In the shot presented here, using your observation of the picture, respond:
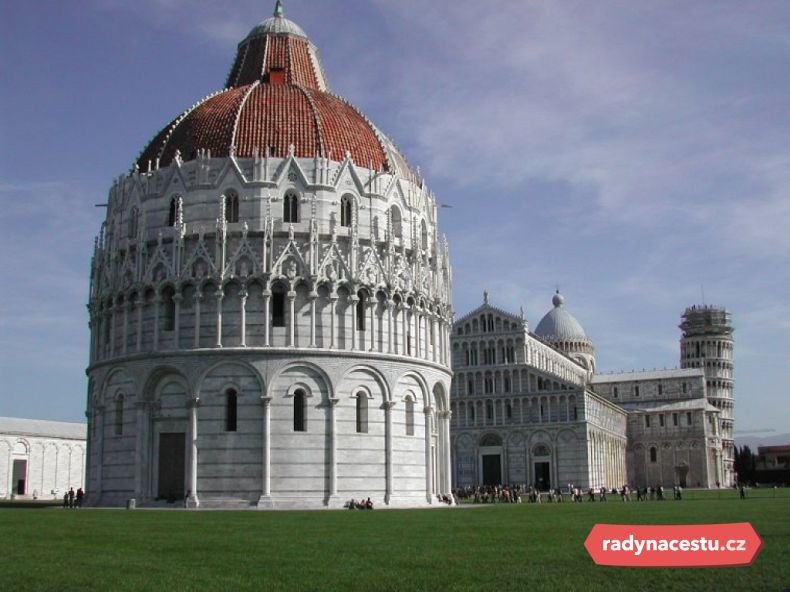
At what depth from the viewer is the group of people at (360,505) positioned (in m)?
47.9

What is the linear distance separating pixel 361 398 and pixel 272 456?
5.63 metres

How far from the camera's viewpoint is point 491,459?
10894 cm

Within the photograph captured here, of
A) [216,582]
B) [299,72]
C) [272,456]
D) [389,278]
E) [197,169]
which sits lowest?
[216,582]

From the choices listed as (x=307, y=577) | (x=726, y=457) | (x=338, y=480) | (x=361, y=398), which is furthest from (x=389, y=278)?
(x=726, y=457)

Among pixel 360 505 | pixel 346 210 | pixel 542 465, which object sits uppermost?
pixel 346 210

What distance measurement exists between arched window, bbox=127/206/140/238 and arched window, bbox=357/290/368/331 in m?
13.5

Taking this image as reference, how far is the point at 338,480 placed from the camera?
5016 centimetres

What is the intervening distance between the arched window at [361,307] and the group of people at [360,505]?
911 cm

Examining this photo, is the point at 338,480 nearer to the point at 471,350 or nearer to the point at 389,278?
the point at 389,278

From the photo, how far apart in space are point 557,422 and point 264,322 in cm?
6328

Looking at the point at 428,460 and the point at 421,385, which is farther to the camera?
the point at 421,385

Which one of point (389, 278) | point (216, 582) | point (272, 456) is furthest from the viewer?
point (389, 278)

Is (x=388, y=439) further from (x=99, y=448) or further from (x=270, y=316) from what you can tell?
(x=99, y=448)

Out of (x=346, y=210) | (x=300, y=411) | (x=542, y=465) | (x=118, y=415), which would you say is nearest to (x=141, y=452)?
(x=118, y=415)
